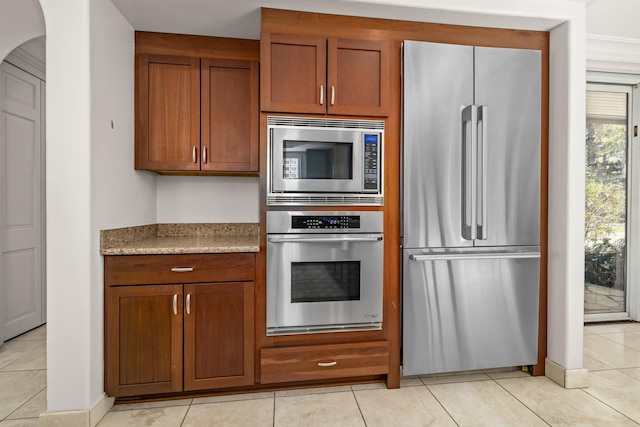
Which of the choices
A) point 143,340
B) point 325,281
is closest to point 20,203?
point 143,340

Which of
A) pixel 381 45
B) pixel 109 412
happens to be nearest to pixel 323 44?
pixel 381 45

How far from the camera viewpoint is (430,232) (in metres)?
2.32

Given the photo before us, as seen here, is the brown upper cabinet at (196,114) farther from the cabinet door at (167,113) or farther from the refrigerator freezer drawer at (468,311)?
the refrigerator freezer drawer at (468,311)

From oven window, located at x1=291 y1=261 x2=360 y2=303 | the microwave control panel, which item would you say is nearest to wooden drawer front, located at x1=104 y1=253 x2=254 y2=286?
oven window, located at x1=291 y1=261 x2=360 y2=303

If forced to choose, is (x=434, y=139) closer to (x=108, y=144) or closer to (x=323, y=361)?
(x=323, y=361)

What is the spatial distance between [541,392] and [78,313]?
2817 millimetres

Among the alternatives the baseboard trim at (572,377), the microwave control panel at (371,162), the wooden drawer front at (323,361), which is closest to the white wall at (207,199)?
the microwave control panel at (371,162)

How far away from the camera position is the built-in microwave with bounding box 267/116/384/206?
217 centimetres

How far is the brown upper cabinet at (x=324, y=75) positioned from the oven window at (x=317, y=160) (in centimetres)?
21

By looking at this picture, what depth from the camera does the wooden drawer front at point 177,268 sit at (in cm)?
205

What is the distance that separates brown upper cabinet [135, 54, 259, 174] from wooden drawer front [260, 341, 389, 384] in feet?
4.30

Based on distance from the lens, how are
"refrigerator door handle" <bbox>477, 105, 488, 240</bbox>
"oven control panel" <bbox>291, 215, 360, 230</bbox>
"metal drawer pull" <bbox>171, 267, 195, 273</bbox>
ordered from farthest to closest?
"refrigerator door handle" <bbox>477, 105, 488, 240</bbox>, "oven control panel" <bbox>291, 215, 360, 230</bbox>, "metal drawer pull" <bbox>171, 267, 195, 273</bbox>

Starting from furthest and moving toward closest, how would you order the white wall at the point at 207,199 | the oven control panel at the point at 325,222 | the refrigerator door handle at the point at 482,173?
the white wall at the point at 207,199
the refrigerator door handle at the point at 482,173
the oven control panel at the point at 325,222

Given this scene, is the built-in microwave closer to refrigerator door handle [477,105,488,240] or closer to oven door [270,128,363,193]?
oven door [270,128,363,193]
